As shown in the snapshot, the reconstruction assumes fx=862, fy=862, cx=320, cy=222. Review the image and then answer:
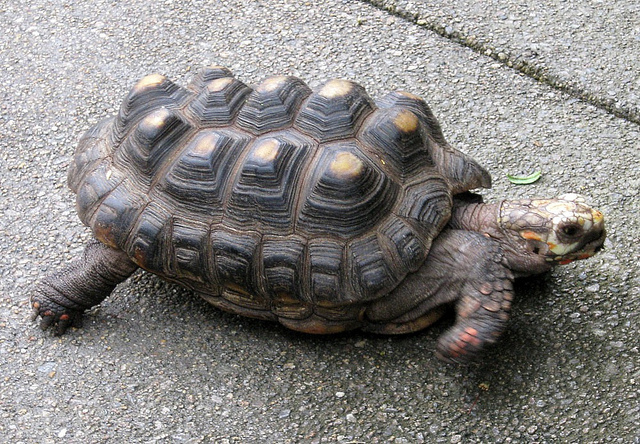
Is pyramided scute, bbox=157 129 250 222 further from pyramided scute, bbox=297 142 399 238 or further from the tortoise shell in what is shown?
pyramided scute, bbox=297 142 399 238

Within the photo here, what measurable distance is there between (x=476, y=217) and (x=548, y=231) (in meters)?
0.28

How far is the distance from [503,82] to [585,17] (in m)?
0.74

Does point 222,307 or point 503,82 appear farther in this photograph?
point 503,82

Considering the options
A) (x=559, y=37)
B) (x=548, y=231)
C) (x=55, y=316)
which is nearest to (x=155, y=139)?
(x=55, y=316)

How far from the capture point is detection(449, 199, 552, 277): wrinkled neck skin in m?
2.91

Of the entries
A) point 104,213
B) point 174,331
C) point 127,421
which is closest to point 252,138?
point 104,213

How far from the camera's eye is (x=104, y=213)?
9.75 feet

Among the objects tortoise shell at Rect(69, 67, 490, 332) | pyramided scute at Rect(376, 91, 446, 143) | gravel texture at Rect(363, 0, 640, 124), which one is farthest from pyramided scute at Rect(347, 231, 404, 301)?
gravel texture at Rect(363, 0, 640, 124)

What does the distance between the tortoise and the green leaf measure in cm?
66

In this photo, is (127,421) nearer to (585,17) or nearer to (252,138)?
(252,138)

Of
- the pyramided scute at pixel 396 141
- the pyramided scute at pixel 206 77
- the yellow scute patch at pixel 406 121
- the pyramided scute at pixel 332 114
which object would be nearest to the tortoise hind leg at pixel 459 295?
the pyramided scute at pixel 396 141

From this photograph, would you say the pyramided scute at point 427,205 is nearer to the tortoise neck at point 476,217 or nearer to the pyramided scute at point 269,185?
the tortoise neck at point 476,217

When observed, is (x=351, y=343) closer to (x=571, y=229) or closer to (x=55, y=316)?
(x=571, y=229)

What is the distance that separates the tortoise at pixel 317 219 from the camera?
2795 mm
